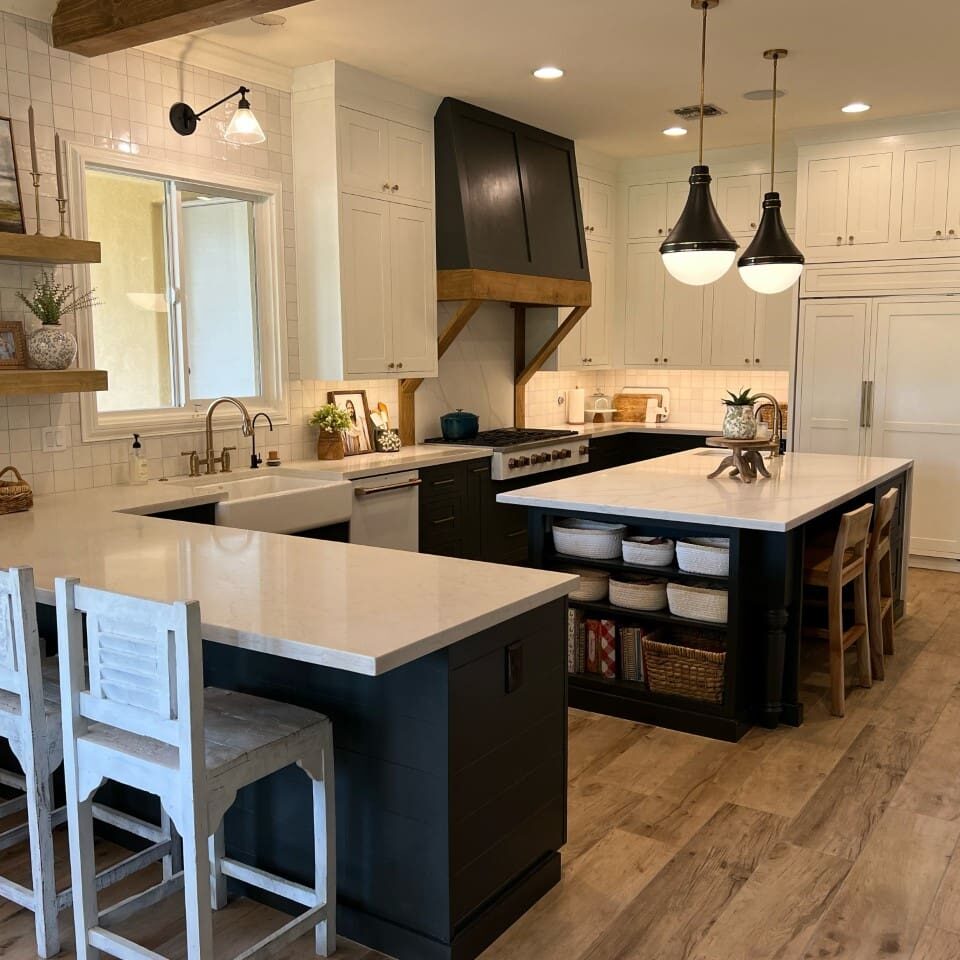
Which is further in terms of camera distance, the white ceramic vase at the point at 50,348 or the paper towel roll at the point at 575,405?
the paper towel roll at the point at 575,405

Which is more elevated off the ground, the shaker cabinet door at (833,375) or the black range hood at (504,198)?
the black range hood at (504,198)

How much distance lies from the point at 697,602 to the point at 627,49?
8.80 ft

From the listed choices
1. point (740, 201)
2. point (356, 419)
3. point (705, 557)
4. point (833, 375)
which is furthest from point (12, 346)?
point (740, 201)

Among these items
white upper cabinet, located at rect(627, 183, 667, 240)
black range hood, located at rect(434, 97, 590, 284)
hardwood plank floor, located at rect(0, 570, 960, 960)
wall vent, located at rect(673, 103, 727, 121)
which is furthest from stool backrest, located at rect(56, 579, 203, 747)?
white upper cabinet, located at rect(627, 183, 667, 240)

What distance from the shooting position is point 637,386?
8.00 meters

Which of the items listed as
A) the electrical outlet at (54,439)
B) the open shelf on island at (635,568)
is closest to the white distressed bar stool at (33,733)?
the electrical outlet at (54,439)

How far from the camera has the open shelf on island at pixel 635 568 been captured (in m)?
3.65

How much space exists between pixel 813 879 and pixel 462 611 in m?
1.33

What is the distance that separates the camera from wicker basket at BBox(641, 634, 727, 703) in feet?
12.0

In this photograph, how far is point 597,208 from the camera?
282 inches

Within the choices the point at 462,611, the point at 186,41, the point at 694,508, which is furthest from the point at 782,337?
the point at 462,611

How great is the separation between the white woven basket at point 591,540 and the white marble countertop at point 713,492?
5.7 inches

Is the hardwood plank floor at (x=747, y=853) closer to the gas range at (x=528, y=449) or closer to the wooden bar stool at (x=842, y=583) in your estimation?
the wooden bar stool at (x=842, y=583)

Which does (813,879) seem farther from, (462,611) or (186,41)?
(186,41)
